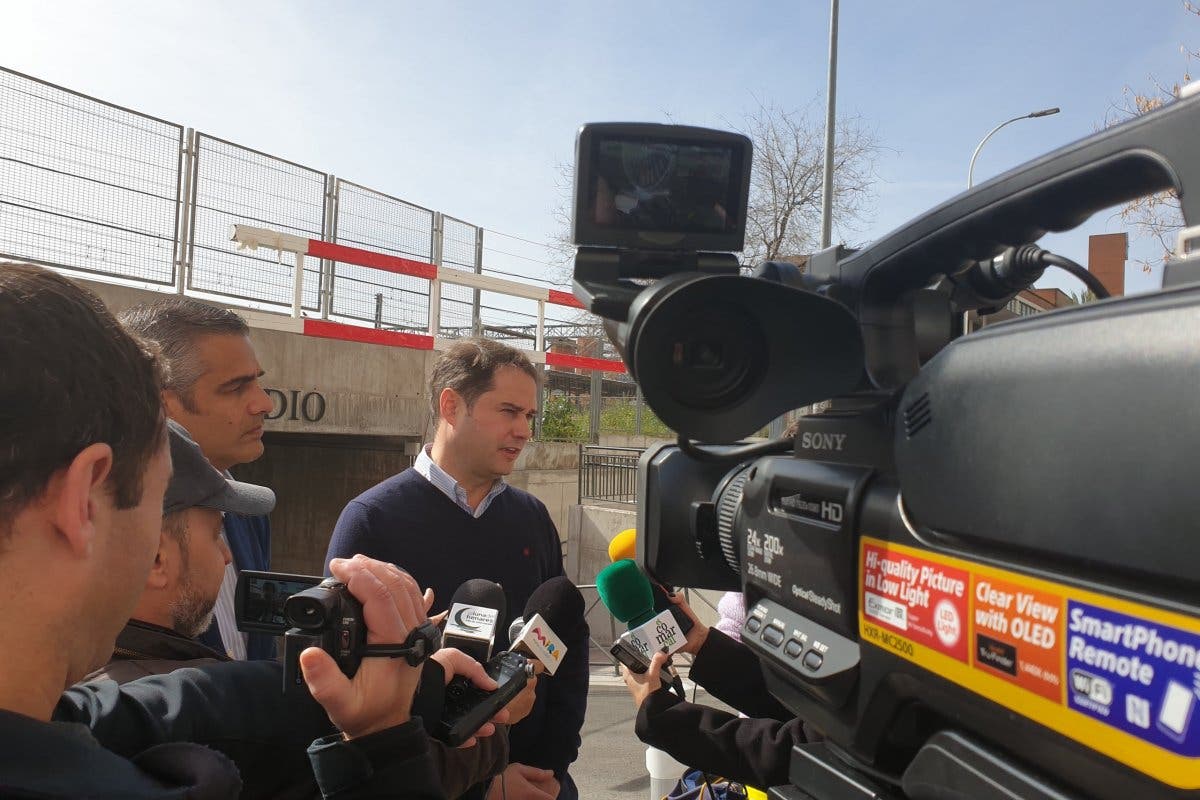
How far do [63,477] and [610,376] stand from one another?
49.5 ft

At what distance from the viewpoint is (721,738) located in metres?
1.78

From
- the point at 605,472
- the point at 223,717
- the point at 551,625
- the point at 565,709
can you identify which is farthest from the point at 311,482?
the point at 223,717

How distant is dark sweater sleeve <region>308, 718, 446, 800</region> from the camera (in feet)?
3.81

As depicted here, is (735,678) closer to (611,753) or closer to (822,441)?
(822,441)

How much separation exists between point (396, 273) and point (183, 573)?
27.6ft

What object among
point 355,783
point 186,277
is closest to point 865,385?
point 355,783

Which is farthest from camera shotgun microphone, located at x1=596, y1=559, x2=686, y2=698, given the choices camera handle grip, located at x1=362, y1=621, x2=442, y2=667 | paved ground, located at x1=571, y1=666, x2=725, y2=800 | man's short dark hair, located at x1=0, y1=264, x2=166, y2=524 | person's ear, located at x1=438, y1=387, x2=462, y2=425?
paved ground, located at x1=571, y1=666, x2=725, y2=800

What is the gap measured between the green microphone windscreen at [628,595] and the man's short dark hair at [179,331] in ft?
4.15

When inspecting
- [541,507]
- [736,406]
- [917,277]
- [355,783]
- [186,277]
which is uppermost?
[186,277]

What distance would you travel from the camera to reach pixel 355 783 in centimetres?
116

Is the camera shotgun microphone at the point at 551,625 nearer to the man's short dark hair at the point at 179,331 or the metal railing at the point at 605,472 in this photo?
the man's short dark hair at the point at 179,331

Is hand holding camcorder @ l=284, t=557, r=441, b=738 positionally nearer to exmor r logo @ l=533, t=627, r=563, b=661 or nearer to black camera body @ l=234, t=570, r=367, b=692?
black camera body @ l=234, t=570, r=367, b=692

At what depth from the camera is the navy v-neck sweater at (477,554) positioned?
2400 mm

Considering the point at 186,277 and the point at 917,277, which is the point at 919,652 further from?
the point at 186,277
